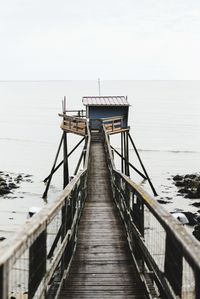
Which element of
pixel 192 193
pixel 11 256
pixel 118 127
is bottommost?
pixel 192 193

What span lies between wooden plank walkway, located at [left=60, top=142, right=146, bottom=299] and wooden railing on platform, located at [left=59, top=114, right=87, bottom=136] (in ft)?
45.3

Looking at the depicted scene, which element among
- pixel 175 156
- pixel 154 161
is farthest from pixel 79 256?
pixel 175 156

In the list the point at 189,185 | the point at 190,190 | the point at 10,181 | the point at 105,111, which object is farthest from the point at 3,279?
the point at 10,181

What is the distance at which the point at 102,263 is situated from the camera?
231 inches

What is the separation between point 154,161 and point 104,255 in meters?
38.6

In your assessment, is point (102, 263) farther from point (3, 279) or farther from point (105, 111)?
point (105, 111)

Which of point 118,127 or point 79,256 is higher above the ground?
point 118,127

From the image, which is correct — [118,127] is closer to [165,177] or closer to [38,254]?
[165,177]

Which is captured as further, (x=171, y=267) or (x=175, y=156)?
(x=175, y=156)

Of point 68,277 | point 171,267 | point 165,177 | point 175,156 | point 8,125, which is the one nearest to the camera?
point 171,267

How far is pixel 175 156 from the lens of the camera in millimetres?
48281

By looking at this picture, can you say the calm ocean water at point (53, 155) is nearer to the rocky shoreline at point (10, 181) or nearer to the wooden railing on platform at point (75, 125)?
the rocky shoreline at point (10, 181)

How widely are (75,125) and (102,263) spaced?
62.5ft

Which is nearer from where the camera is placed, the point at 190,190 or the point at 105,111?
the point at 105,111
